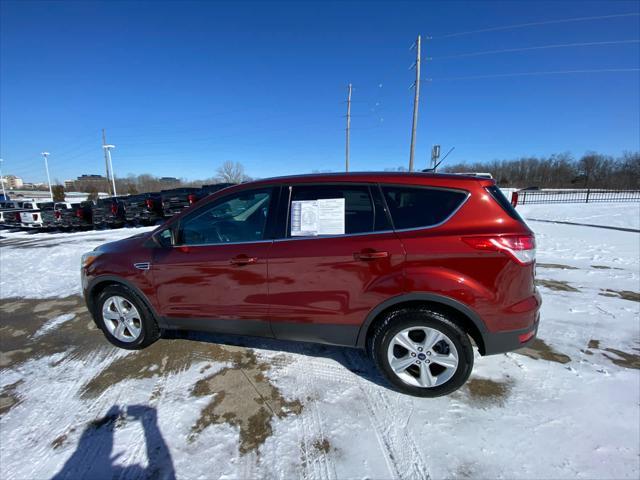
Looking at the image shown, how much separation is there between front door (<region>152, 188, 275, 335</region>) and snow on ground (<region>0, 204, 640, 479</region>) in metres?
0.53

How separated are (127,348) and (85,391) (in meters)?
0.66

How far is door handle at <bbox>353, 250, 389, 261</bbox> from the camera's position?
7.27 feet

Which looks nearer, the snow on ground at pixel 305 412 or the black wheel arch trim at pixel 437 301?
the snow on ground at pixel 305 412

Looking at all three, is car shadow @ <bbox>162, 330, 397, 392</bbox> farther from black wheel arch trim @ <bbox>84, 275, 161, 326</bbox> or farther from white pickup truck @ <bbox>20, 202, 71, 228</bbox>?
white pickup truck @ <bbox>20, 202, 71, 228</bbox>

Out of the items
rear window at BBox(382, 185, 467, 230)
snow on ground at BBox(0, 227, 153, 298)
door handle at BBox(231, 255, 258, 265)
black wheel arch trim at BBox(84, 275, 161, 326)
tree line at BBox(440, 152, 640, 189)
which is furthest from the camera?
tree line at BBox(440, 152, 640, 189)

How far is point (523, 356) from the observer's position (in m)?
2.87

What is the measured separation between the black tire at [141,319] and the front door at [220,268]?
0.93 feet

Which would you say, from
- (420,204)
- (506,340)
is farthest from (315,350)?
(420,204)

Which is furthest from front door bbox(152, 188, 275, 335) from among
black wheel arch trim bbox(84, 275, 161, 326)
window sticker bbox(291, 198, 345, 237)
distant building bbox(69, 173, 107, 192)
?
distant building bbox(69, 173, 107, 192)

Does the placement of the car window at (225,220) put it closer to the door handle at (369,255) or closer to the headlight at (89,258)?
the door handle at (369,255)

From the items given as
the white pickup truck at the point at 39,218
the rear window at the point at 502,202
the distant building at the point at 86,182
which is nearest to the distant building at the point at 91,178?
the distant building at the point at 86,182

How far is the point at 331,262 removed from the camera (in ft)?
7.63

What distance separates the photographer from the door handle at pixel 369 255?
222 centimetres

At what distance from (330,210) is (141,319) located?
7.90 ft
